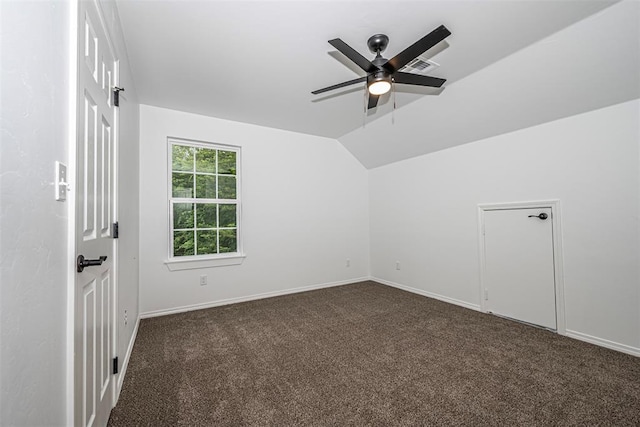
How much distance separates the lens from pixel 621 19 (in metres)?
1.83

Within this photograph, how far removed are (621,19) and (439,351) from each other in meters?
2.77

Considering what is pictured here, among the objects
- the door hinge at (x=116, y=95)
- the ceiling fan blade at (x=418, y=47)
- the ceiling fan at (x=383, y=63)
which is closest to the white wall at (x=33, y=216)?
the door hinge at (x=116, y=95)

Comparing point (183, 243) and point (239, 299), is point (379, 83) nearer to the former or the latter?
point (183, 243)

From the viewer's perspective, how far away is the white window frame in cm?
347

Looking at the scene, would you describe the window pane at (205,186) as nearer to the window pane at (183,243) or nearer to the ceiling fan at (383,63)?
the window pane at (183,243)

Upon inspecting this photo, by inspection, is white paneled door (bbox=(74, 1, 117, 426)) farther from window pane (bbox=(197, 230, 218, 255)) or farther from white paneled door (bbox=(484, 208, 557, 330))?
white paneled door (bbox=(484, 208, 557, 330))

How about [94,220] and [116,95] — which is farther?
[116,95]

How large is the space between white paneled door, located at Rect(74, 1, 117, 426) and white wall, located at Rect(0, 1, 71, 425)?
→ 0.41ft

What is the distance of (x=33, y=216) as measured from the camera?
0.77 meters

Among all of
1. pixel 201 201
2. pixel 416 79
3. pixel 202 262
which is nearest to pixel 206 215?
pixel 201 201

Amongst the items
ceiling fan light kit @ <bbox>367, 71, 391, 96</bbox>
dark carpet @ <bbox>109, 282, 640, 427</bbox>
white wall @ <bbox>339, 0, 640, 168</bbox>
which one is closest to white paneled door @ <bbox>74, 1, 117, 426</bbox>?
dark carpet @ <bbox>109, 282, 640, 427</bbox>

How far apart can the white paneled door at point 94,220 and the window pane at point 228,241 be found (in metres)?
2.08

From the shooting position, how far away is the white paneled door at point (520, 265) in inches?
111

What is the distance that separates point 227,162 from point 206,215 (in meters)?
0.81
